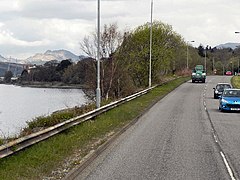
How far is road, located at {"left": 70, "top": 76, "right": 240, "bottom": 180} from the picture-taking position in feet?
31.2

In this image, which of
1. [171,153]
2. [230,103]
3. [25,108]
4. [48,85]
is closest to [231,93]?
[230,103]

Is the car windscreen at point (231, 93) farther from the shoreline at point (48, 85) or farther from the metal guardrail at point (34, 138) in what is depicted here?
the shoreline at point (48, 85)

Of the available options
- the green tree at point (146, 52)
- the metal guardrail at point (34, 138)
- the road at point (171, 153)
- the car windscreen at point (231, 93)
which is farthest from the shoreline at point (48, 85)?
the metal guardrail at point (34, 138)

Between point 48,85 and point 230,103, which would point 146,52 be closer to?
point 230,103

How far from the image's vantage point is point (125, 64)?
48.9 m

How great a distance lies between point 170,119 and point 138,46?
113 ft

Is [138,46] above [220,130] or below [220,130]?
above

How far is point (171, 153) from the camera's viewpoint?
12.3m

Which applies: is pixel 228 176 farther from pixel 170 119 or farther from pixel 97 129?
pixel 170 119

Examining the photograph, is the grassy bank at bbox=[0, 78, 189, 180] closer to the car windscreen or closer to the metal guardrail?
the metal guardrail

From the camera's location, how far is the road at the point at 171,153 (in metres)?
9.52

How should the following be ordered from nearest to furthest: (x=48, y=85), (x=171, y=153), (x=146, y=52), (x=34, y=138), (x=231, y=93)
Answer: (x=34, y=138)
(x=171, y=153)
(x=231, y=93)
(x=146, y=52)
(x=48, y=85)

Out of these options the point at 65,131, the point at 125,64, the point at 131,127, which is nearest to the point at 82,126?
the point at 65,131

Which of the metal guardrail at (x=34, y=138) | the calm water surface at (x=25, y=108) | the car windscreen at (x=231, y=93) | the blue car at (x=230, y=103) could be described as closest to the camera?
the metal guardrail at (x=34, y=138)
